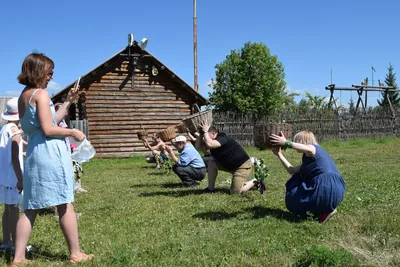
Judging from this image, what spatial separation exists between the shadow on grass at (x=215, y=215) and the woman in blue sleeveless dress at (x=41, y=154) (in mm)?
2529

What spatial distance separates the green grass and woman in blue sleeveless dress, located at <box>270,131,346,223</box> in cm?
20

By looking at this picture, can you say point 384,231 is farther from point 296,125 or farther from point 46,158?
point 296,125

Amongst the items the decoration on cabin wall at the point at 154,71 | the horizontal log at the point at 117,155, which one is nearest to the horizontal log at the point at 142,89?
the decoration on cabin wall at the point at 154,71

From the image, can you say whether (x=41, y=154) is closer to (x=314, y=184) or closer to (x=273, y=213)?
(x=314, y=184)

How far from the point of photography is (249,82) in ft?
187

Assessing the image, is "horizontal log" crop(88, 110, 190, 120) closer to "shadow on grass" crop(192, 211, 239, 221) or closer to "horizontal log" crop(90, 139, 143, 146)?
"horizontal log" crop(90, 139, 143, 146)

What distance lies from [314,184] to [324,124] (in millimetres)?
20882

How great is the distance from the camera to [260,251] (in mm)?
4500

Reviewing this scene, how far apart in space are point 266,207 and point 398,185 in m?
3.12

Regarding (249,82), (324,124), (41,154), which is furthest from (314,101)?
(41,154)

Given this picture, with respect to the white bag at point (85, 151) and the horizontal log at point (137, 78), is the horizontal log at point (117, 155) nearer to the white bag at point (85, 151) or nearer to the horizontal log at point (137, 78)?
the horizontal log at point (137, 78)

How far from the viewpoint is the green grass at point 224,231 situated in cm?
427

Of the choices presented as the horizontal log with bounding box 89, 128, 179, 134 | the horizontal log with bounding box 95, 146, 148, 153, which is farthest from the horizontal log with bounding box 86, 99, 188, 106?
the horizontal log with bounding box 95, 146, 148, 153

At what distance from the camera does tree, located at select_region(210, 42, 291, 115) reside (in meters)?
56.4
